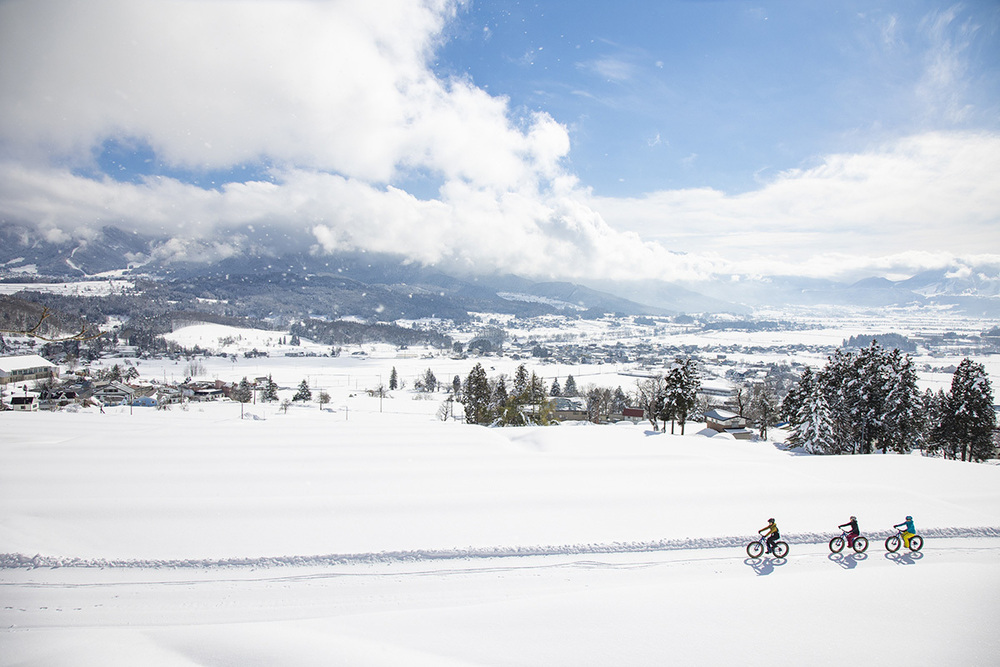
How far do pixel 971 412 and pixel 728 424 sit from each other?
15000mm

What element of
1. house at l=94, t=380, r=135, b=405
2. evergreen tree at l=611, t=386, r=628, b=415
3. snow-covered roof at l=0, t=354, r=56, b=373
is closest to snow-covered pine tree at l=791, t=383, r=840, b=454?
evergreen tree at l=611, t=386, r=628, b=415

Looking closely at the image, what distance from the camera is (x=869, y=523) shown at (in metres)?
9.36

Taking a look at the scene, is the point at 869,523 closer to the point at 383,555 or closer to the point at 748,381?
the point at 383,555

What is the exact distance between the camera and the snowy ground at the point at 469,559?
5520 mm

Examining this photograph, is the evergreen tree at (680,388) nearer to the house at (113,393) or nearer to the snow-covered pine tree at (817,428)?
the snow-covered pine tree at (817,428)

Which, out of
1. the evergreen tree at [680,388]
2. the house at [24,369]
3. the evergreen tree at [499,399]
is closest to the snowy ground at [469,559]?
the evergreen tree at [680,388]

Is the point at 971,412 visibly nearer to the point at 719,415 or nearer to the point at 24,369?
the point at 719,415

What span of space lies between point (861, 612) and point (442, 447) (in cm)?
1068

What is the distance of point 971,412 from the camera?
73.0ft

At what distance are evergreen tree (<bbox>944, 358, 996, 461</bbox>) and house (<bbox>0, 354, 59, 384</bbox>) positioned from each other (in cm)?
7921

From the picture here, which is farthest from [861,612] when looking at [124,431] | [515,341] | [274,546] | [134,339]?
[515,341]

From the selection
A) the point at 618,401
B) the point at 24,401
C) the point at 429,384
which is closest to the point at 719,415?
the point at 618,401

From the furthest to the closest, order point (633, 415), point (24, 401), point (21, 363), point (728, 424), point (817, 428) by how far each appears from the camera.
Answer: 1. point (21, 363)
2. point (633, 415)
3. point (728, 424)
4. point (24, 401)
5. point (817, 428)

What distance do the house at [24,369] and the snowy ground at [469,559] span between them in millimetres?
48146
